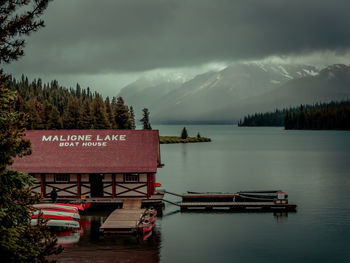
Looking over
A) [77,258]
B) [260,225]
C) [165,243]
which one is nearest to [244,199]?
[260,225]

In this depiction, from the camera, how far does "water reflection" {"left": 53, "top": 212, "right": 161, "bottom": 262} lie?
82.8 ft

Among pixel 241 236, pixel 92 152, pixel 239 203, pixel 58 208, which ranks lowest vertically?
pixel 241 236

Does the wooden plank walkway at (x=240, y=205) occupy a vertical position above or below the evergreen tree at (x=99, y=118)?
below

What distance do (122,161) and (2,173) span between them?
82.3ft

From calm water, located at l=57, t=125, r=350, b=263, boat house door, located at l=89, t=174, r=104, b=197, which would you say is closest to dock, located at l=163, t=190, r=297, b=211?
calm water, located at l=57, t=125, r=350, b=263

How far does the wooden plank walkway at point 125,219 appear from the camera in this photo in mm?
30250

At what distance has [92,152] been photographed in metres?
39.4

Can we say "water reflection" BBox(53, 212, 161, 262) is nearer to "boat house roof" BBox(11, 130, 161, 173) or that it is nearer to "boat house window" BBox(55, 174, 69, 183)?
"boat house roof" BBox(11, 130, 161, 173)

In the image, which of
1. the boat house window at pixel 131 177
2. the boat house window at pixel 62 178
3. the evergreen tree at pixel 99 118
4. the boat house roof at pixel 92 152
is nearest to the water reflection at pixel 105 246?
the boat house window at pixel 131 177

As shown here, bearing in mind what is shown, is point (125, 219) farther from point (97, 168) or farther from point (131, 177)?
point (97, 168)

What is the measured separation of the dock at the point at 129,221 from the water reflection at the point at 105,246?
50 centimetres

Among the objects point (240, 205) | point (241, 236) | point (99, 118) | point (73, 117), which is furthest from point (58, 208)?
point (73, 117)

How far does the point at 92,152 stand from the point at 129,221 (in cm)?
1052

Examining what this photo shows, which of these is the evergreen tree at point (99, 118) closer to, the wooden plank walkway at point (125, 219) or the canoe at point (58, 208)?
the wooden plank walkway at point (125, 219)
